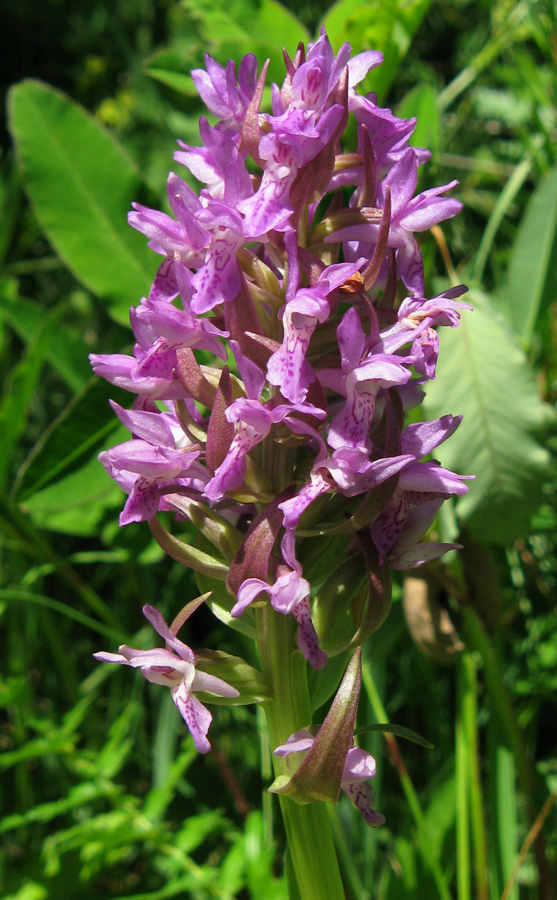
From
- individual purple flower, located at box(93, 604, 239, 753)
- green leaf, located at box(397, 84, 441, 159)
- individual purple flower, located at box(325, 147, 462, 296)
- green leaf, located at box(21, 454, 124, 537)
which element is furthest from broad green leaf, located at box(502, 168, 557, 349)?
individual purple flower, located at box(93, 604, 239, 753)

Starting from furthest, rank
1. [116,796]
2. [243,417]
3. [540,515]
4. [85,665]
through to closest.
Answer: [85,665] < [540,515] < [116,796] < [243,417]

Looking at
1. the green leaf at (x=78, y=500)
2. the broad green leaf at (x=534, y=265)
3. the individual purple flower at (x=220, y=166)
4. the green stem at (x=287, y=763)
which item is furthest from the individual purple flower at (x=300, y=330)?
the broad green leaf at (x=534, y=265)

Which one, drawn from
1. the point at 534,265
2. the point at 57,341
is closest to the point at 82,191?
the point at 57,341

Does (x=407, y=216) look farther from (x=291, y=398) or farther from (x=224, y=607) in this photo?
(x=224, y=607)

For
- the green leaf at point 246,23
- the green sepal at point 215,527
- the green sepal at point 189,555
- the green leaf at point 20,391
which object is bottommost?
the green leaf at point 20,391

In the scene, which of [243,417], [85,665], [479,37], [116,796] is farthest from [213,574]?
[479,37]

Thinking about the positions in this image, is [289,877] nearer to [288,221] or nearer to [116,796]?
[116,796]

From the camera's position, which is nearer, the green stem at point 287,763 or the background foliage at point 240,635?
the green stem at point 287,763

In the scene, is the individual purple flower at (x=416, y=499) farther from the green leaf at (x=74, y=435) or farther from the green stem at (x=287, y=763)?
the green leaf at (x=74, y=435)
